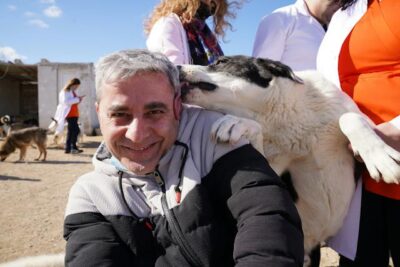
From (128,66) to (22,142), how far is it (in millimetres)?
10216

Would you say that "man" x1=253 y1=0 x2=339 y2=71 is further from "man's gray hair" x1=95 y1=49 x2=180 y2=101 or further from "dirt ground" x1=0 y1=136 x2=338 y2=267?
"dirt ground" x1=0 y1=136 x2=338 y2=267

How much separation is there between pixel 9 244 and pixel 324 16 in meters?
4.20

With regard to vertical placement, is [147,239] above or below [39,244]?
above

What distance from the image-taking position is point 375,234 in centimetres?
188

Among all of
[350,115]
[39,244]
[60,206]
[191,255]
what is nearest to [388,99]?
[350,115]

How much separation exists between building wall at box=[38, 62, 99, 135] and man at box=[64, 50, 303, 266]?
49.1 ft

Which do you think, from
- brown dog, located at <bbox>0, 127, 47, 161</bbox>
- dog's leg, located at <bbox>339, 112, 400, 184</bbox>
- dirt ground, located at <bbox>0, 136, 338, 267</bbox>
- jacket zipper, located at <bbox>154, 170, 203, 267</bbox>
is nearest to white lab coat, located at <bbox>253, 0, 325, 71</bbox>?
dog's leg, located at <bbox>339, 112, 400, 184</bbox>

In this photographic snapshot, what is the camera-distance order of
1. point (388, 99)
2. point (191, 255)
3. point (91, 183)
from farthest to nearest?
point (388, 99)
point (91, 183)
point (191, 255)

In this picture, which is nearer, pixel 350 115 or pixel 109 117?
pixel 109 117

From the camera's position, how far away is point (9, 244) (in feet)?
13.8

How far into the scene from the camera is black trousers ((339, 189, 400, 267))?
6.12 ft

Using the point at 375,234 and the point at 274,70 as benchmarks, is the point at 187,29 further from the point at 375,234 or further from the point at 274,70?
the point at 375,234

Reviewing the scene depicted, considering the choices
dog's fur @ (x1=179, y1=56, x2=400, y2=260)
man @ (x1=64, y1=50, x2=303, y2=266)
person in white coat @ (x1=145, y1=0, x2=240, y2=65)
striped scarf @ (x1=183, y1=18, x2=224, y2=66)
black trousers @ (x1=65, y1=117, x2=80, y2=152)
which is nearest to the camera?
man @ (x1=64, y1=50, x2=303, y2=266)

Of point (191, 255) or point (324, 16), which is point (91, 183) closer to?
point (191, 255)
